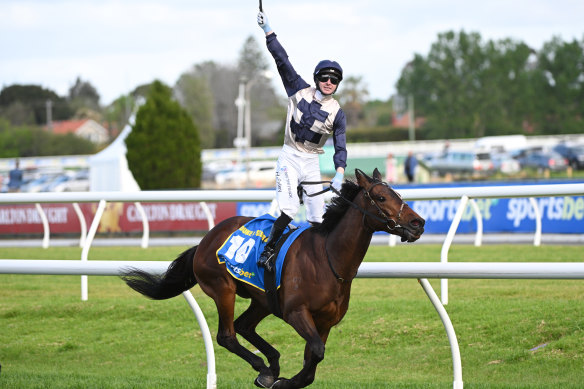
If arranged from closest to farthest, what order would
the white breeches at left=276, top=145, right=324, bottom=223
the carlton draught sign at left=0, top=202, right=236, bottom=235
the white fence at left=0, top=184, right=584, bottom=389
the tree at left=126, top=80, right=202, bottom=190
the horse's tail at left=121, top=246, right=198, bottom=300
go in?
the white fence at left=0, top=184, right=584, bottom=389, the white breeches at left=276, top=145, right=324, bottom=223, the horse's tail at left=121, top=246, right=198, bottom=300, the carlton draught sign at left=0, top=202, right=236, bottom=235, the tree at left=126, top=80, right=202, bottom=190

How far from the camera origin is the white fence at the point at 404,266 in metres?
4.62

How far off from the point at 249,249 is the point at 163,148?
23.1 metres

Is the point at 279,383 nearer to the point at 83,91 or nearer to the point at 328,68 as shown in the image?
the point at 328,68

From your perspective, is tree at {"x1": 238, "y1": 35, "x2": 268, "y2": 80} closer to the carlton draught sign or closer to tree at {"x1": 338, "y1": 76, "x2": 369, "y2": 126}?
tree at {"x1": 338, "y1": 76, "x2": 369, "y2": 126}

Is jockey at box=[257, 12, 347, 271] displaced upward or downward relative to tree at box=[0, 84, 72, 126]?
downward

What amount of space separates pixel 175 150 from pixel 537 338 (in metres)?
22.6

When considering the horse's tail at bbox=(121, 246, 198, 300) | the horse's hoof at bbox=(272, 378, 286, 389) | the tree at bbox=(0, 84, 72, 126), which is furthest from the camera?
the tree at bbox=(0, 84, 72, 126)

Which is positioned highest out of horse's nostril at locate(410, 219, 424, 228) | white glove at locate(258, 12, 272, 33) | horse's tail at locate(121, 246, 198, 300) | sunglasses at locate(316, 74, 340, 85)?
white glove at locate(258, 12, 272, 33)

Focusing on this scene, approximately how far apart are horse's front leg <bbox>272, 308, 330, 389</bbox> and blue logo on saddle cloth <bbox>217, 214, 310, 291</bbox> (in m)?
0.45

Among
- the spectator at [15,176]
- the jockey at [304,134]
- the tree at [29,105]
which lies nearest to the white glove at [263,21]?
the jockey at [304,134]

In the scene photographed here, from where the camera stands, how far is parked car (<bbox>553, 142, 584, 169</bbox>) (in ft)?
128

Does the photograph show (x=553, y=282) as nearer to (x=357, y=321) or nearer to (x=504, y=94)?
(x=357, y=321)

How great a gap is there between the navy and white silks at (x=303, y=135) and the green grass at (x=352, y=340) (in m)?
1.42

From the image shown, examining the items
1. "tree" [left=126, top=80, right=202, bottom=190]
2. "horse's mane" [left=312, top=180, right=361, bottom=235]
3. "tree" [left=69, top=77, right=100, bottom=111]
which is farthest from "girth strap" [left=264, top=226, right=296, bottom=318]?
"tree" [left=69, top=77, right=100, bottom=111]
